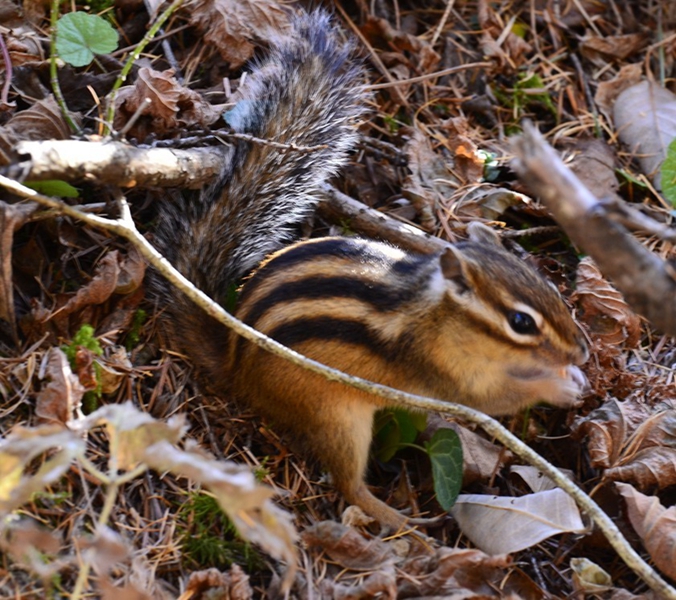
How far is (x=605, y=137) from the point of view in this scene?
4.53 meters

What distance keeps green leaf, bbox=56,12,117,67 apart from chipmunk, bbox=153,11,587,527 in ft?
1.98

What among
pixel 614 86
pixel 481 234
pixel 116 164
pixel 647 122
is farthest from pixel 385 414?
pixel 614 86

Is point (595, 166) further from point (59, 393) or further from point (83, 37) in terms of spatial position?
point (59, 393)

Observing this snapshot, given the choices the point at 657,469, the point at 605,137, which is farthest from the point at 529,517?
the point at 605,137

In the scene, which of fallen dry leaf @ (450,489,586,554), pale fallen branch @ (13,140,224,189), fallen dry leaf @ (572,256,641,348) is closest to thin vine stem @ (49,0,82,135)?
pale fallen branch @ (13,140,224,189)

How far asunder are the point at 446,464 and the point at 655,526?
751 millimetres

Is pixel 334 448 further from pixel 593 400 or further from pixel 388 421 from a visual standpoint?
pixel 593 400

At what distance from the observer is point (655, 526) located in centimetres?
288

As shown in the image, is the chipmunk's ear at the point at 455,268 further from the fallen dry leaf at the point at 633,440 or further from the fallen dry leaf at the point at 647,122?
the fallen dry leaf at the point at 647,122

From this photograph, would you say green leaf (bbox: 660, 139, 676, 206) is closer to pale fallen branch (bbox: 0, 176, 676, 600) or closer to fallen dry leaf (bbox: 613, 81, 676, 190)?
fallen dry leaf (bbox: 613, 81, 676, 190)

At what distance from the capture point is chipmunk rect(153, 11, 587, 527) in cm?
312

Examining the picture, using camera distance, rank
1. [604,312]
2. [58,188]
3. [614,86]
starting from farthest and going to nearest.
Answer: [614,86], [604,312], [58,188]

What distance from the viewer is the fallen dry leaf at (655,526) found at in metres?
2.83

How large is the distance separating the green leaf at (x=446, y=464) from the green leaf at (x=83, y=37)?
6.64 ft
